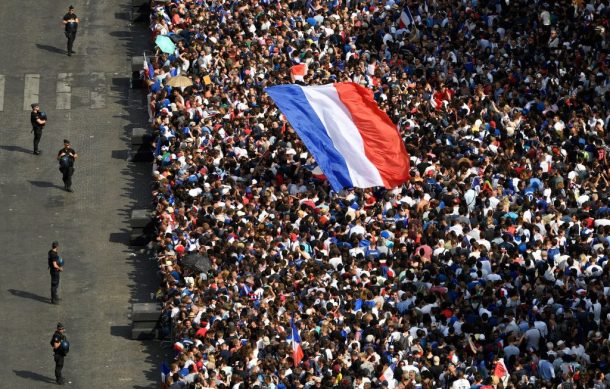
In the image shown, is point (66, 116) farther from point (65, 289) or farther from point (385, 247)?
point (385, 247)

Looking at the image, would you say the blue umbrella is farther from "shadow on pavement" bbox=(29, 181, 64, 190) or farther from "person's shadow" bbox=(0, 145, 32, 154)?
"shadow on pavement" bbox=(29, 181, 64, 190)

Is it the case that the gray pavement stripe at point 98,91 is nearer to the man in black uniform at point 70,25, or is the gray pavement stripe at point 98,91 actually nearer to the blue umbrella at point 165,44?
the man in black uniform at point 70,25

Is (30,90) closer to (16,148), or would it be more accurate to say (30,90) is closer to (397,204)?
(16,148)

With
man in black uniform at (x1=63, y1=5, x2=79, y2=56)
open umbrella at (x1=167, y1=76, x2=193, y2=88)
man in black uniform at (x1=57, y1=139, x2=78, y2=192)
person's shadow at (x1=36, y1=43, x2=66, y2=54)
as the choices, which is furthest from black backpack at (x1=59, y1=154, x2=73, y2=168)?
person's shadow at (x1=36, y1=43, x2=66, y2=54)

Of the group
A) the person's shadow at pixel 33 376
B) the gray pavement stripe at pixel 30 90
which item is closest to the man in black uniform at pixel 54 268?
the person's shadow at pixel 33 376

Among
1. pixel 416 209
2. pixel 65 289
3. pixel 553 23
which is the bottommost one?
pixel 65 289

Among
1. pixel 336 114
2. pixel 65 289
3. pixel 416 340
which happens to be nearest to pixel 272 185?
pixel 336 114
